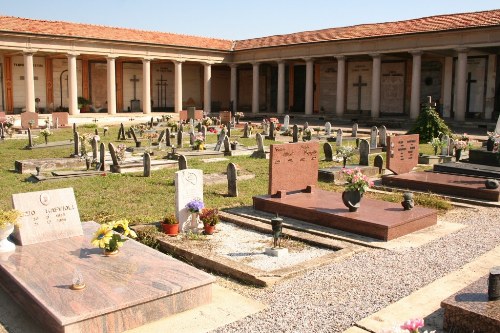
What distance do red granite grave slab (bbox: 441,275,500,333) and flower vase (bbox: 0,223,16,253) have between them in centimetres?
504

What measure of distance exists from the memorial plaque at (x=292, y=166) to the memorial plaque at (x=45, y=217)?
4.16 meters

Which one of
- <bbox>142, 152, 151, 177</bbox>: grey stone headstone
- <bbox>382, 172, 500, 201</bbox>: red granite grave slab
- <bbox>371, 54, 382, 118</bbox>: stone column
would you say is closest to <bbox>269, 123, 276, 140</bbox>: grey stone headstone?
<bbox>371, 54, 382, 118</bbox>: stone column

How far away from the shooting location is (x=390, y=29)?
3206 centimetres

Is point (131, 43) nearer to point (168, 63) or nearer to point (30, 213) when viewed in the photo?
point (168, 63)

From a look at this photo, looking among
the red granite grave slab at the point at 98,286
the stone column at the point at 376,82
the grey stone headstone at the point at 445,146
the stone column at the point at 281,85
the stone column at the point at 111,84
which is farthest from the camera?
the stone column at the point at 281,85

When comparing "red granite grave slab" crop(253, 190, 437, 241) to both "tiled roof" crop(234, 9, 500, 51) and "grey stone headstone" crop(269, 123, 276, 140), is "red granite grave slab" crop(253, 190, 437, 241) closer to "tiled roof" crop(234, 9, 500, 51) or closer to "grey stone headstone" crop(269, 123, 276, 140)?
Answer: "grey stone headstone" crop(269, 123, 276, 140)

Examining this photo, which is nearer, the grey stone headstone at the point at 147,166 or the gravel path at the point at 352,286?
the gravel path at the point at 352,286

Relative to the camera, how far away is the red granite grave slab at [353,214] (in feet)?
28.0

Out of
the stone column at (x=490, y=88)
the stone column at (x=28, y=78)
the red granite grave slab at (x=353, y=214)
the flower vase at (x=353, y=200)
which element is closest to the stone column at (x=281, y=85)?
the stone column at (x=490, y=88)

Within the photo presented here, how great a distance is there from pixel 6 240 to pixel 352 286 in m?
4.36

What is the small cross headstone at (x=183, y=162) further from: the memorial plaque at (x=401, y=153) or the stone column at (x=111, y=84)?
the stone column at (x=111, y=84)

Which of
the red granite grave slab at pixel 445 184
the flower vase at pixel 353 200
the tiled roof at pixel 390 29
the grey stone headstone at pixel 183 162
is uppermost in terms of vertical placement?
the tiled roof at pixel 390 29

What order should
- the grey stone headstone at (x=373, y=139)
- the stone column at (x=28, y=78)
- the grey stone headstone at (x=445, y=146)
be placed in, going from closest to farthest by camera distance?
the grey stone headstone at (x=445, y=146), the grey stone headstone at (x=373, y=139), the stone column at (x=28, y=78)

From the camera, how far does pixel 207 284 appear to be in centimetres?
578
